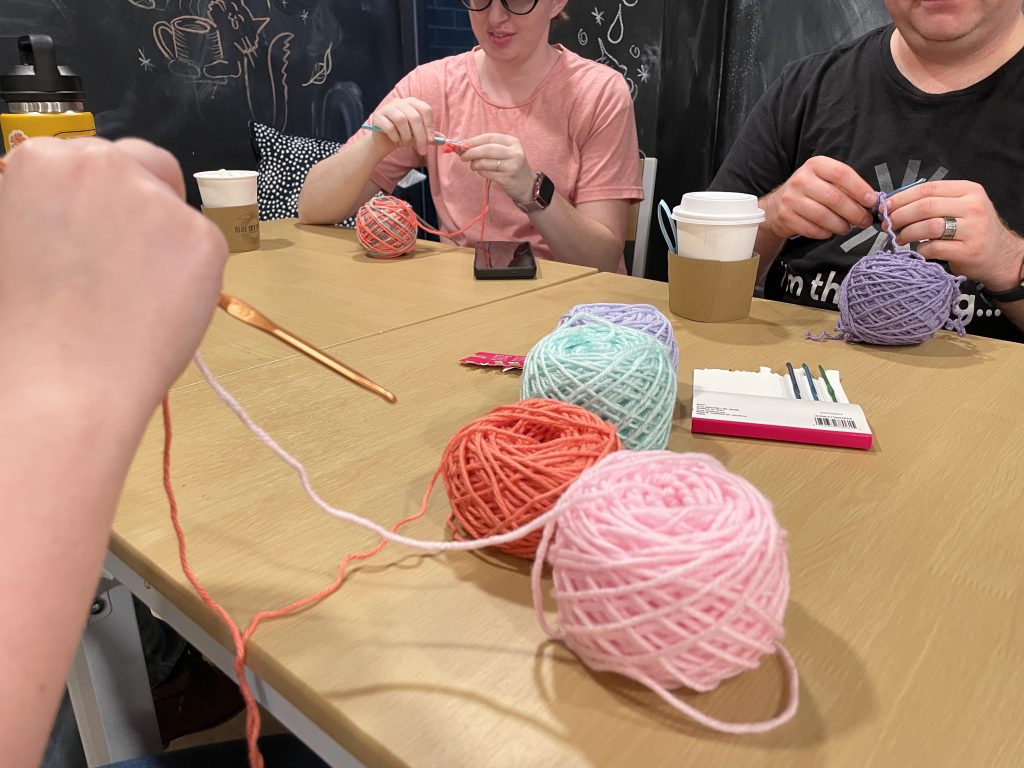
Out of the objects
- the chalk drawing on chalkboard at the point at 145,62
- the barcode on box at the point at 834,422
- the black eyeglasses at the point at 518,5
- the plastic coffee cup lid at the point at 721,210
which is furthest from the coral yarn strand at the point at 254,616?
the chalk drawing on chalkboard at the point at 145,62

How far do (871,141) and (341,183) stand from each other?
3.35 feet

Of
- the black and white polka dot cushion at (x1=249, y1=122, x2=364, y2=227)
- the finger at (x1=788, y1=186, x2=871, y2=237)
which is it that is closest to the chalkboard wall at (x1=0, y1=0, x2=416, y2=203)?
the black and white polka dot cushion at (x1=249, y1=122, x2=364, y2=227)

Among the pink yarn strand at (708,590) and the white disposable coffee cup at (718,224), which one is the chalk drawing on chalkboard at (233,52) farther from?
the pink yarn strand at (708,590)

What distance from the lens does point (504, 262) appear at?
1.31 metres

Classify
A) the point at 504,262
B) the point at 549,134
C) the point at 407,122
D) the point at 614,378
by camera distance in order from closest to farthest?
1. the point at 614,378
2. the point at 504,262
3. the point at 407,122
4. the point at 549,134

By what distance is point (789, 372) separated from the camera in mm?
828

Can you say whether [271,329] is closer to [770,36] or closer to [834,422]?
[834,422]

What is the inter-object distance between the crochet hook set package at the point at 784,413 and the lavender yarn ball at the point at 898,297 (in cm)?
15

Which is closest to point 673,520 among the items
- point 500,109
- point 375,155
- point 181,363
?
point 181,363

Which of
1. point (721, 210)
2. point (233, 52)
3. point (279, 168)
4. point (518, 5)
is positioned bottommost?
point (279, 168)

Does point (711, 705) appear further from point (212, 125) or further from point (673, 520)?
point (212, 125)

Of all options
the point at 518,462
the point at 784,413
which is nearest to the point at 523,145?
the point at 784,413

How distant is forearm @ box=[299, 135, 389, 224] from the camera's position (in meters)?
1.54

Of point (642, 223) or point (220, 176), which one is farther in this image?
point (642, 223)
